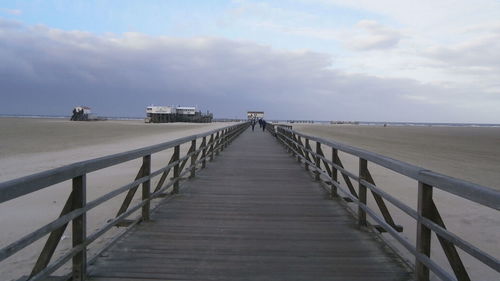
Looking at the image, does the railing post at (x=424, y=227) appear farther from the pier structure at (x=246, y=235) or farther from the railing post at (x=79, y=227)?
the railing post at (x=79, y=227)

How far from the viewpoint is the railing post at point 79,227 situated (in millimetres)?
3360

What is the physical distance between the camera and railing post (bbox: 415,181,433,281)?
3.26 m

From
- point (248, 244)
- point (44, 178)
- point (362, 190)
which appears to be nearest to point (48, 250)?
point (44, 178)

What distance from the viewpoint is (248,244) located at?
15.1 feet

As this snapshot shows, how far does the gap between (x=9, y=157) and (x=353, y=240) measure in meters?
18.4

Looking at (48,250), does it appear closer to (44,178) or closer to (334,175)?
(44,178)

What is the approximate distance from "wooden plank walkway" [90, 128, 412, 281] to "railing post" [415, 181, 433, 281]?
0.25 metres

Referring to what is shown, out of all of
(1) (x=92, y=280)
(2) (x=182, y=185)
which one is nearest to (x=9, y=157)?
(2) (x=182, y=185)

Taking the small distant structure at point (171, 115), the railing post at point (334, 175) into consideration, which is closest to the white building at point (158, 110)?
the small distant structure at point (171, 115)

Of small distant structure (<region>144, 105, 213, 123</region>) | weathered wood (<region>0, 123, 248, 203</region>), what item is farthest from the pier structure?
small distant structure (<region>144, 105, 213, 123</region>)

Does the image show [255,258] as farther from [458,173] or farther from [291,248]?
[458,173]

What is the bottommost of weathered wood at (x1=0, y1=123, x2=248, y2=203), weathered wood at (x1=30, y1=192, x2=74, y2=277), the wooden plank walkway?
the wooden plank walkway

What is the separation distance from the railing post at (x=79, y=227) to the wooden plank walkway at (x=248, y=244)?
132mm

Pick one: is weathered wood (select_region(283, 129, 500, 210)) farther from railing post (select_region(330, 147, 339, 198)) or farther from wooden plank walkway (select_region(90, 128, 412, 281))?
railing post (select_region(330, 147, 339, 198))
